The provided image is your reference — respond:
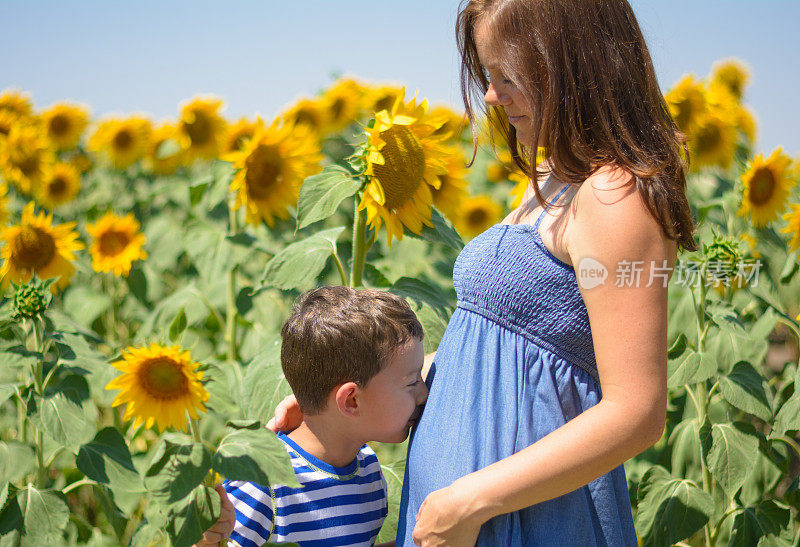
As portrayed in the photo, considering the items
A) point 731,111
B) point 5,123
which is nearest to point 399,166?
point 731,111

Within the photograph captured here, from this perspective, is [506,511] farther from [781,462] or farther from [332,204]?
[781,462]

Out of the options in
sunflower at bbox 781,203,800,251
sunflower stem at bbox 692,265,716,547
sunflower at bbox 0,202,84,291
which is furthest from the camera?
sunflower at bbox 0,202,84,291

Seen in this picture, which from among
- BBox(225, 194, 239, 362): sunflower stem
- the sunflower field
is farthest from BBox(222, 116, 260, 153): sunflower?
BBox(225, 194, 239, 362): sunflower stem

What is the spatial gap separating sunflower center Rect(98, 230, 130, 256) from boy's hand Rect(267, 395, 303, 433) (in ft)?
5.61

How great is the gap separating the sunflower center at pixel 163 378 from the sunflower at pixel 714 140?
2.29 meters

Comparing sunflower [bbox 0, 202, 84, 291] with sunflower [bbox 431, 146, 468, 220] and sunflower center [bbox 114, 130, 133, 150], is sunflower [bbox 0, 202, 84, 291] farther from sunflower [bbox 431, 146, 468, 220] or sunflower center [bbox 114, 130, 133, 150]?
sunflower center [bbox 114, 130, 133, 150]

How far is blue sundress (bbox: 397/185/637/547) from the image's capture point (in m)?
1.07

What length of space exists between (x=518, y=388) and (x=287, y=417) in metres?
0.43

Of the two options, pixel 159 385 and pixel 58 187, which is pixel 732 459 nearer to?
pixel 159 385

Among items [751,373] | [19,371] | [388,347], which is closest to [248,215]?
[19,371]

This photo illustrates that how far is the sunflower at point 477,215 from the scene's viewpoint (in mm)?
3443

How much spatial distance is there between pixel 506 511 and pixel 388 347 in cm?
30

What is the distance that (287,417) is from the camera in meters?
1.32

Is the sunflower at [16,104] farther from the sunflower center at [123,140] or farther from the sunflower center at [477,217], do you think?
the sunflower center at [477,217]
